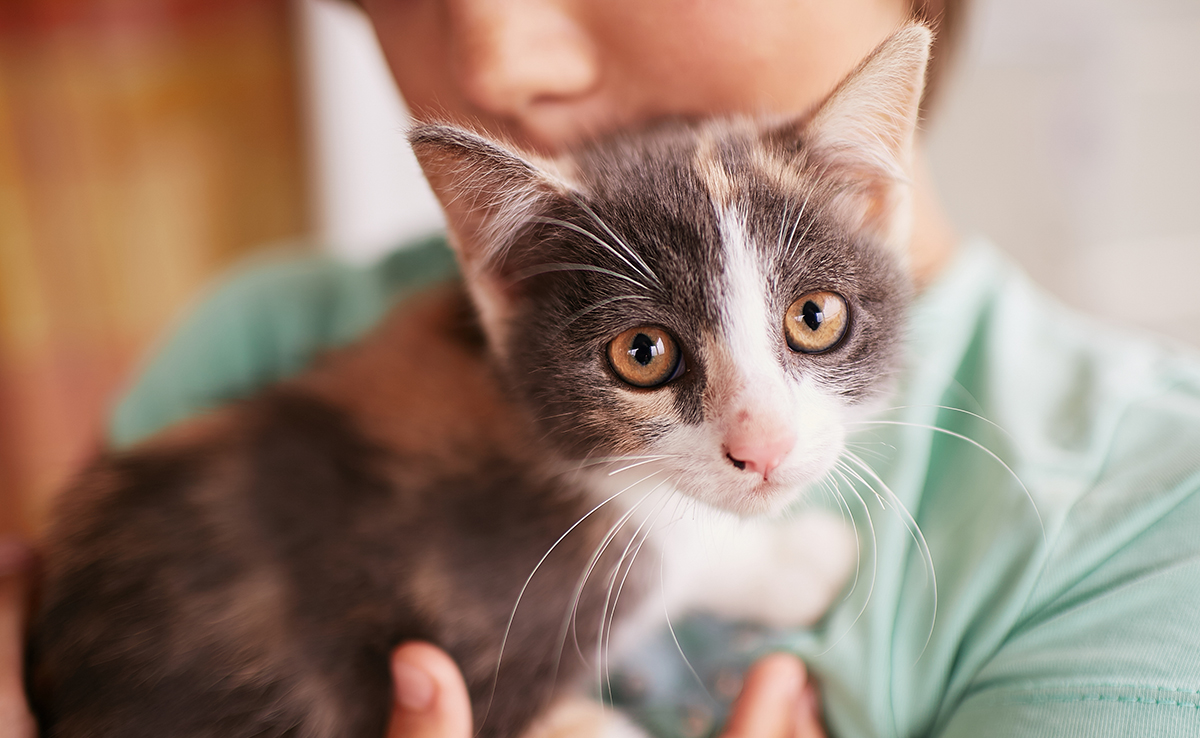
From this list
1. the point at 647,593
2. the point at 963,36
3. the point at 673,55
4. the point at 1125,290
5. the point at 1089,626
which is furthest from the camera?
the point at 1125,290

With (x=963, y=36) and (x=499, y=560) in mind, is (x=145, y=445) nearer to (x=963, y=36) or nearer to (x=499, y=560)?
(x=499, y=560)

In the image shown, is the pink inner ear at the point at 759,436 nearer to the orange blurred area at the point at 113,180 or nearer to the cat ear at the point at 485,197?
the cat ear at the point at 485,197

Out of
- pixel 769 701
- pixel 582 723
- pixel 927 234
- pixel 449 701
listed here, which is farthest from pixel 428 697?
pixel 927 234

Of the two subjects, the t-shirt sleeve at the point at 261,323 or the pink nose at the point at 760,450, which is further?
the t-shirt sleeve at the point at 261,323

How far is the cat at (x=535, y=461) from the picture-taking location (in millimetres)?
696

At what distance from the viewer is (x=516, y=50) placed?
0.76 metres

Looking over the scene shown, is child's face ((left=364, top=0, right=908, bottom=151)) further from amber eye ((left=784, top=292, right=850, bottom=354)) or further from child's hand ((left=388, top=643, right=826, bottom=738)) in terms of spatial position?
Answer: child's hand ((left=388, top=643, right=826, bottom=738))

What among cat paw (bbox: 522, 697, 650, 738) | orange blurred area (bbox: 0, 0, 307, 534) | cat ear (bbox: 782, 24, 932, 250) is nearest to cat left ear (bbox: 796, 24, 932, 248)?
cat ear (bbox: 782, 24, 932, 250)

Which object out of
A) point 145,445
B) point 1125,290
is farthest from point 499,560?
point 1125,290

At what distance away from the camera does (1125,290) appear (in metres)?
2.27

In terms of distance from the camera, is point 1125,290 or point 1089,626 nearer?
point 1089,626

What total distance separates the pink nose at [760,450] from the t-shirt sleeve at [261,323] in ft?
2.62

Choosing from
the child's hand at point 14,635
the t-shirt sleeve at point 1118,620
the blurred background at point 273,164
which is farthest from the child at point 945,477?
the blurred background at point 273,164

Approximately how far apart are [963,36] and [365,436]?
0.99m
